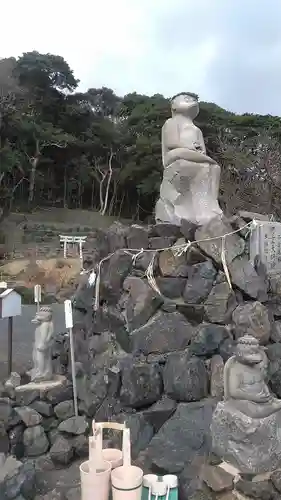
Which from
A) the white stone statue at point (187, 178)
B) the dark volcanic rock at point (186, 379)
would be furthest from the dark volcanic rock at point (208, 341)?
the white stone statue at point (187, 178)

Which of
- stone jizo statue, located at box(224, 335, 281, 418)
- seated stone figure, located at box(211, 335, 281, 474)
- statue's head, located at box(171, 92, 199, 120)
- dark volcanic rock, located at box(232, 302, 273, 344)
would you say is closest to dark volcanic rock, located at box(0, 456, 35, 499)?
seated stone figure, located at box(211, 335, 281, 474)

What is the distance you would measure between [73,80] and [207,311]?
27.8 metres

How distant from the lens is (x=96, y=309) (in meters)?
6.31

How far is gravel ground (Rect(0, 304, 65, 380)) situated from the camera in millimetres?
8258

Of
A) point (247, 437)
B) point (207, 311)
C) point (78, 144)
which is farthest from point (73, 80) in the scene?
point (247, 437)

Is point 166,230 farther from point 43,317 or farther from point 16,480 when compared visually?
point 16,480

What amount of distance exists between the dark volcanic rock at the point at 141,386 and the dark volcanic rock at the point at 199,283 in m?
1.08

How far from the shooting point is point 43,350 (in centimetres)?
590

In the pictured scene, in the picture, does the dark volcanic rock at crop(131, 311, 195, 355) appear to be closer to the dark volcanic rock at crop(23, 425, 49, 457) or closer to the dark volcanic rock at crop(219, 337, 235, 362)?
the dark volcanic rock at crop(219, 337, 235, 362)

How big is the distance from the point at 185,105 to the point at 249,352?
448 cm

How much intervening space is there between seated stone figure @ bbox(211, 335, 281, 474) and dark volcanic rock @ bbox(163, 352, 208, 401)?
772mm

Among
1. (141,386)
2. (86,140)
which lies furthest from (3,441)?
(86,140)

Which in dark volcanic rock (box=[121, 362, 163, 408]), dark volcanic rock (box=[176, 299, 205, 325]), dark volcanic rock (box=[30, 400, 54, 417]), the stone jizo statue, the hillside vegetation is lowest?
dark volcanic rock (box=[30, 400, 54, 417])

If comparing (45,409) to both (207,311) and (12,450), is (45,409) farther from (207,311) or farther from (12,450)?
(207,311)
